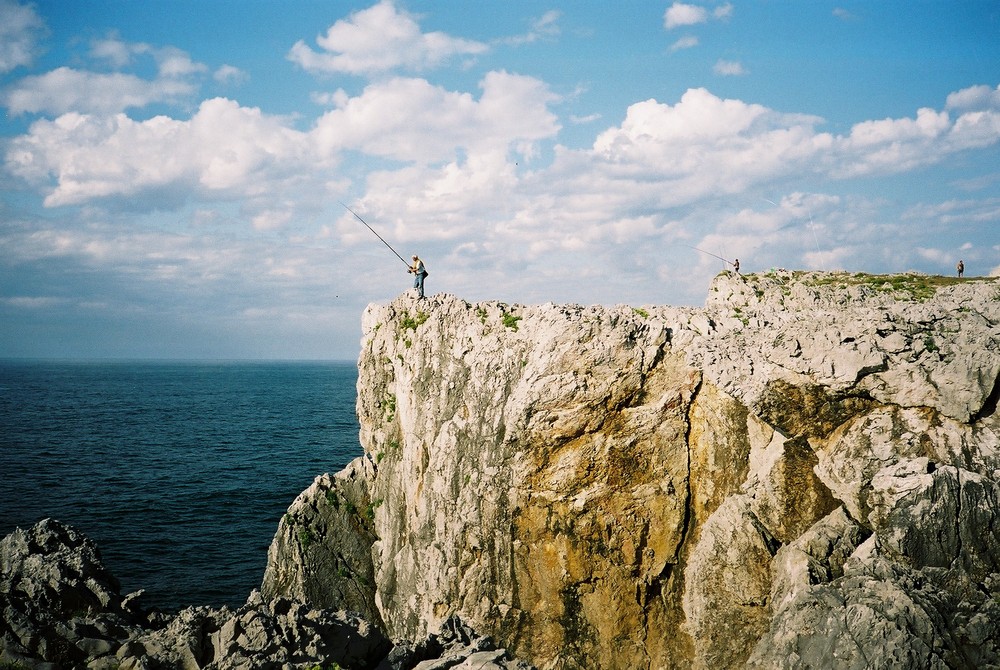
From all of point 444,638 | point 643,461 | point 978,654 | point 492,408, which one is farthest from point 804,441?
point 444,638

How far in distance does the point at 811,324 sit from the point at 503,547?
40.6 feet

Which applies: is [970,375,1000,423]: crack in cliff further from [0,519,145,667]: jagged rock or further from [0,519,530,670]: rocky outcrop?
[0,519,145,667]: jagged rock

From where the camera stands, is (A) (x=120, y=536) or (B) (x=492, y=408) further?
(A) (x=120, y=536)

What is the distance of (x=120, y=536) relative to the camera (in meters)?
35.5

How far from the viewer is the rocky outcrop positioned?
11227 millimetres

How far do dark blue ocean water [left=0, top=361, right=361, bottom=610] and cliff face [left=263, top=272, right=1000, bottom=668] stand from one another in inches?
389

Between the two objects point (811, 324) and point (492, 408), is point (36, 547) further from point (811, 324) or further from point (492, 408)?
point (811, 324)

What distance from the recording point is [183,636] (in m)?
11.8

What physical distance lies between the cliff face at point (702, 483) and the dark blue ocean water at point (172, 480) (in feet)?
32.4

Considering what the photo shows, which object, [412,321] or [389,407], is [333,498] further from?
[412,321]

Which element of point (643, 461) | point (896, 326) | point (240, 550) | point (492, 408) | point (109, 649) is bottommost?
point (240, 550)

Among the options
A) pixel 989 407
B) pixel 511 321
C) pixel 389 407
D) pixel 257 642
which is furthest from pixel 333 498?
pixel 989 407

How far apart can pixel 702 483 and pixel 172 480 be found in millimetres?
43332

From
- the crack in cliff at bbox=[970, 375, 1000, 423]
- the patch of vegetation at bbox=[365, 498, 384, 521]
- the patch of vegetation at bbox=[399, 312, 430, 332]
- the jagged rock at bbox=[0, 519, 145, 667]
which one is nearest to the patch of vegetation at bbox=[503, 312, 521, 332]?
the patch of vegetation at bbox=[399, 312, 430, 332]
